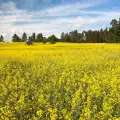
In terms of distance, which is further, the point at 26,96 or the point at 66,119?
the point at 26,96

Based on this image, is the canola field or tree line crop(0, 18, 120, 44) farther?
tree line crop(0, 18, 120, 44)

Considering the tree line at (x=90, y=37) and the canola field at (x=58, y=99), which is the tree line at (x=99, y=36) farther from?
the canola field at (x=58, y=99)

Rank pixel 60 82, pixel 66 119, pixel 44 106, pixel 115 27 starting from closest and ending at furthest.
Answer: pixel 66 119, pixel 44 106, pixel 60 82, pixel 115 27

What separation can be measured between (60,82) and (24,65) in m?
6.25

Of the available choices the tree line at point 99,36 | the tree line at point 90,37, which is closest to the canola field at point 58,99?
the tree line at point 90,37

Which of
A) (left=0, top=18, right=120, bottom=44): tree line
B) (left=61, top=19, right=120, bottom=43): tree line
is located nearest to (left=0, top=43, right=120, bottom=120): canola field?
(left=0, top=18, right=120, bottom=44): tree line

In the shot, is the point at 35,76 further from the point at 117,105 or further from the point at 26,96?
the point at 117,105

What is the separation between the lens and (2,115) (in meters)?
8.05

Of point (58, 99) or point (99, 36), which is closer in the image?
point (58, 99)

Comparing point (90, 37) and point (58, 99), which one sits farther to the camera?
point (90, 37)

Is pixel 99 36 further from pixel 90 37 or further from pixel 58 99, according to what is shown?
pixel 58 99

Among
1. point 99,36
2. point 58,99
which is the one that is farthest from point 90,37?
point 58,99

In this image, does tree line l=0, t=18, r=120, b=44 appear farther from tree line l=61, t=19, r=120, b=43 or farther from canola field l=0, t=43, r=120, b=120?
canola field l=0, t=43, r=120, b=120

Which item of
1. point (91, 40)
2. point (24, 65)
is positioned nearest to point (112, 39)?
point (91, 40)
